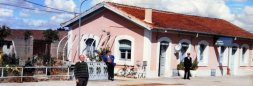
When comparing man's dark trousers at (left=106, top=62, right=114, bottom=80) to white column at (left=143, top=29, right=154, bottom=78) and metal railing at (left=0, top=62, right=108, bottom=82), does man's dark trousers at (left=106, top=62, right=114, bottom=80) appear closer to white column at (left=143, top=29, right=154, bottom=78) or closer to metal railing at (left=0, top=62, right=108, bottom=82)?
metal railing at (left=0, top=62, right=108, bottom=82)

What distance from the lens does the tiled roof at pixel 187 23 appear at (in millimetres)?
28334

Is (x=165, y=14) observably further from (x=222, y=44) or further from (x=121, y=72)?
(x=121, y=72)

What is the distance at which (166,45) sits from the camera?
2833 centimetres

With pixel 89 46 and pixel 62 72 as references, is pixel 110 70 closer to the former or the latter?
pixel 62 72

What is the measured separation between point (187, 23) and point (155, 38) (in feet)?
15.7

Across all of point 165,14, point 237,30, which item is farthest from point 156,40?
point 237,30

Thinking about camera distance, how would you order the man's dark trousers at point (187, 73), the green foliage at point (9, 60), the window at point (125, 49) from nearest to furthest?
the green foliage at point (9, 60), the man's dark trousers at point (187, 73), the window at point (125, 49)

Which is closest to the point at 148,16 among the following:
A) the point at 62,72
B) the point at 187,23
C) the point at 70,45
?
the point at 187,23

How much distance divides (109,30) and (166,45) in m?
3.45

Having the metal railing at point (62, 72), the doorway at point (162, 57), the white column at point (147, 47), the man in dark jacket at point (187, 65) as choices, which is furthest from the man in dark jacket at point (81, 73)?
the doorway at point (162, 57)

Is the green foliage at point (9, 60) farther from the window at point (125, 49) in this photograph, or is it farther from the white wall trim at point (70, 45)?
the white wall trim at point (70, 45)

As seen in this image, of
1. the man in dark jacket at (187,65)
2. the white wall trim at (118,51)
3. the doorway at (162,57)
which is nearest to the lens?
the man in dark jacket at (187,65)

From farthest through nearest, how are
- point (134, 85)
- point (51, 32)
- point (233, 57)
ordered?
point (51, 32) < point (233, 57) < point (134, 85)

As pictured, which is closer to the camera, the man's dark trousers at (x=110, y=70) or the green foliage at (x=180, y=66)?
the man's dark trousers at (x=110, y=70)
